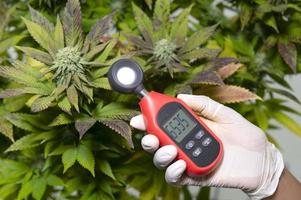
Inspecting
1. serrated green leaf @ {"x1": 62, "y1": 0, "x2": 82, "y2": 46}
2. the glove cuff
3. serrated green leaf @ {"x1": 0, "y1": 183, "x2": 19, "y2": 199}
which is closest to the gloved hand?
the glove cuff

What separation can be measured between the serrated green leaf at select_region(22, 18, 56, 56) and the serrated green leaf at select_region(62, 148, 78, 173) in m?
0.18

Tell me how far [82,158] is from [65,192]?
0.14 m

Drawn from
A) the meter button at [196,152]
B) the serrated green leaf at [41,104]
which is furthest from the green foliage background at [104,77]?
the meter button at [196,152]

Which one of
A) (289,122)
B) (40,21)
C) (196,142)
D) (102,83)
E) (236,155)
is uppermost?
(40,21)

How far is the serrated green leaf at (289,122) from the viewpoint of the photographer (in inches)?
42.2

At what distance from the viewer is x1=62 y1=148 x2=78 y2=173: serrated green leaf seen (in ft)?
2.78

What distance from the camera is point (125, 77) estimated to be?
0.76 meters

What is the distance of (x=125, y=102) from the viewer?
868mm

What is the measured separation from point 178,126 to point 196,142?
0.04m

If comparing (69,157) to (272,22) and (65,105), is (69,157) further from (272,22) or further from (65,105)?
(272,22)

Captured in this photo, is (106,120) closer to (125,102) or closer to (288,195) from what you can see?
(125,102)

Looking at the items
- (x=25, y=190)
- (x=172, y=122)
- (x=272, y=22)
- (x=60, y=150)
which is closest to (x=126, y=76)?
(x=172, y=122)

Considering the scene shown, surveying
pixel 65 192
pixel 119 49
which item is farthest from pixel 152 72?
pixel 65 192

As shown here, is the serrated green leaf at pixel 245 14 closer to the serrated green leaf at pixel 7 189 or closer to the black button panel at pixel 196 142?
the black button panel at pixel 196 142
